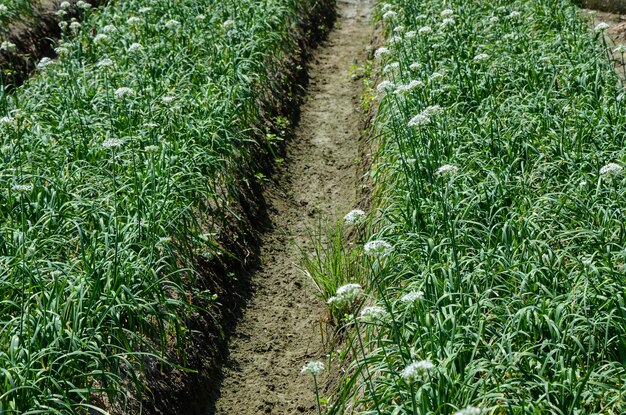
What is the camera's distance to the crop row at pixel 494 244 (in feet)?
15.4

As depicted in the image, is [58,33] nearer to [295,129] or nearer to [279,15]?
[279,15]

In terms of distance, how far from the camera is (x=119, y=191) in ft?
22.7

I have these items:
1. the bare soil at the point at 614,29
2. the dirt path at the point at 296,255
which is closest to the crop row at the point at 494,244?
the dirt path at the point at 296,255

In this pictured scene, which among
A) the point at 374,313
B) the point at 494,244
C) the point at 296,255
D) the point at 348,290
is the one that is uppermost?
the point at 348,290

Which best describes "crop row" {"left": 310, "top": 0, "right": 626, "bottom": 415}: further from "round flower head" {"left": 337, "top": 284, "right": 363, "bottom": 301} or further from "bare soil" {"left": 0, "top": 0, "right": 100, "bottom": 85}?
"bare soil" {"left": 0, "top": 0, "right": 100, "bottom": 85}

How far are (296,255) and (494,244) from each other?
2635 mm

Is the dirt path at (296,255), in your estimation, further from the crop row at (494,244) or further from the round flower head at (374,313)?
the round flower head at (374,313)

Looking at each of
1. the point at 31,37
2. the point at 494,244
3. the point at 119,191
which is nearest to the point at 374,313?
the point at 494,244

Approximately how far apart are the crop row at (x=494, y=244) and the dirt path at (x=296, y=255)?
413mm

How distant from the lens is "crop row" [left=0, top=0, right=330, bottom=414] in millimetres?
5265

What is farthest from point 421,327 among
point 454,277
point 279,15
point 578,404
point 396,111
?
point 279,15

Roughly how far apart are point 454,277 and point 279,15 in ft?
22.8

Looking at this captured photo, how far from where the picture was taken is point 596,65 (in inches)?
336

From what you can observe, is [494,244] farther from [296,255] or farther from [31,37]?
[31,37]
